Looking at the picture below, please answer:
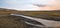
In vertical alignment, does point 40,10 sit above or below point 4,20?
above

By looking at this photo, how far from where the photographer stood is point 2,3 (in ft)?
2.39

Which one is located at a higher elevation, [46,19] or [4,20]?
[46,19]

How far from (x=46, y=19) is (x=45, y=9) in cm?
7

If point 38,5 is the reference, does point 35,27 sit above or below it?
below

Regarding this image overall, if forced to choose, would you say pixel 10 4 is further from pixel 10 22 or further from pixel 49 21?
pixel 49 21

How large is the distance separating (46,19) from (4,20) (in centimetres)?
26

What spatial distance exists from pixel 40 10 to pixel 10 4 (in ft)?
0.63

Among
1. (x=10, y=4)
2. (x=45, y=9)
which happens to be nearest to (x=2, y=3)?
(x=10, y=4)

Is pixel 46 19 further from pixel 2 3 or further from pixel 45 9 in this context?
pixel 2 3

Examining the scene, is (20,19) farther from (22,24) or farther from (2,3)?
(2,3)

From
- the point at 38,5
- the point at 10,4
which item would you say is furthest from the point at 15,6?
the point at 38,5

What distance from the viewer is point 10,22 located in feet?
2.41

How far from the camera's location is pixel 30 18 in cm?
72

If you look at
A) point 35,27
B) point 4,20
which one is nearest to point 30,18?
point 35,27
